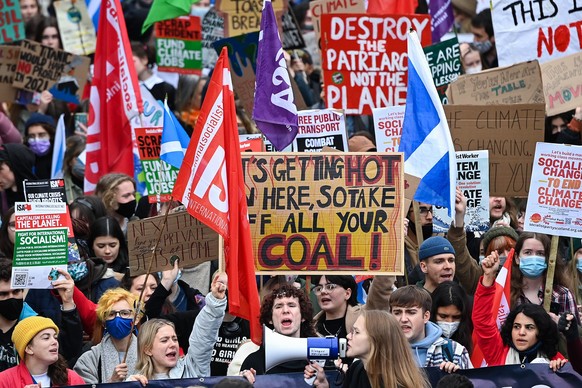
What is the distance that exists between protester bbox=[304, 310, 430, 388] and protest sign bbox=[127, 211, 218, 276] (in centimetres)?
264

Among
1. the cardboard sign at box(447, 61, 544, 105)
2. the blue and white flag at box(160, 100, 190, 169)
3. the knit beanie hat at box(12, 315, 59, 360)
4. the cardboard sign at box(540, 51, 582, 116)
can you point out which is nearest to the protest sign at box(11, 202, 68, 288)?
the knit beanie hat at box(12, 315, 59, 360)

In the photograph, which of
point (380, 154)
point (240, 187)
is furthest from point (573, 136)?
point (240, 187)

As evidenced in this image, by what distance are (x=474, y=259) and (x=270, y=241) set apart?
6.42 ft

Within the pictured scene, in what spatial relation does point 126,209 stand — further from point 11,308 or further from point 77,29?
point 77,29

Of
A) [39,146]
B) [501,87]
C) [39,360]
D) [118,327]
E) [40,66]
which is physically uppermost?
[40,66]

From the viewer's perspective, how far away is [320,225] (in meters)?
10.6

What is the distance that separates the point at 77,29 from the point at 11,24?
1434mm

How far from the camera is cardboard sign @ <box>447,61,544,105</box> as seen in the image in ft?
44.1

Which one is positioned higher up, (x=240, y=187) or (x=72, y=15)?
(x=72, y=15)

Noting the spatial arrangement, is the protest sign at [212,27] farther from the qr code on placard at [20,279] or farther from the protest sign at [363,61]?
the qr code on placard at [20,279]

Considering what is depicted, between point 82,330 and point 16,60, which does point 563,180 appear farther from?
point 16,60

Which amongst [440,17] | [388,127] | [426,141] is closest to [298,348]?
[426,141]

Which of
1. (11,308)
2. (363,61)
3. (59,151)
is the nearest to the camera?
(11,308)

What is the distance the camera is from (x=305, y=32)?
1983cm
